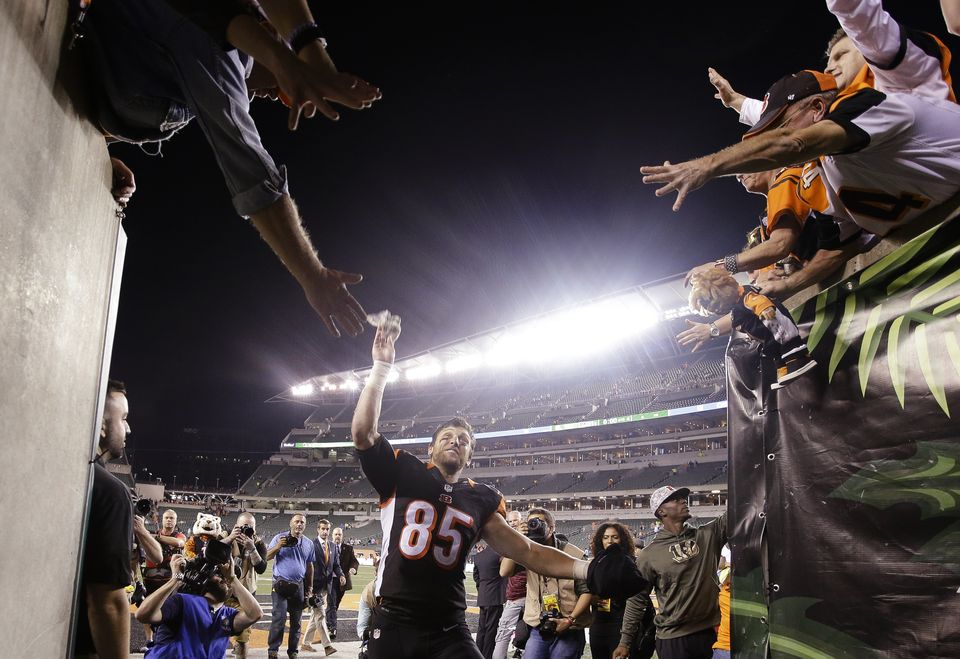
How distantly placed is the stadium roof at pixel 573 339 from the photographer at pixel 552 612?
25588 mm

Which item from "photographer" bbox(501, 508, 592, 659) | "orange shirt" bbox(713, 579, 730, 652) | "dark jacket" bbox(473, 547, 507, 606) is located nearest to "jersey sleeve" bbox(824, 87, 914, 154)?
"orange shirt" bbox(713, 579, 730, 652)

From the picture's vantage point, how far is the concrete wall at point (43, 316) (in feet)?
3.57

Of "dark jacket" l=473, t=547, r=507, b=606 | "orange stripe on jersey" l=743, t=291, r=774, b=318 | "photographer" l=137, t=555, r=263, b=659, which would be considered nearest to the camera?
"orange stripe on jersey" l=743, t=291, r=774, b=318

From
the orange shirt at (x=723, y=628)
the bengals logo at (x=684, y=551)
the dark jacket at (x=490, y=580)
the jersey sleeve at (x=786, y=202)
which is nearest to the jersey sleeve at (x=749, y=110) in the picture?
the jersey sleeve at (x=786, y=202)

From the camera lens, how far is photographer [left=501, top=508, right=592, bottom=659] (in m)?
6.60

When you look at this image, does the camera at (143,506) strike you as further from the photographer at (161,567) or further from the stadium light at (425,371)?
the stadium light at (425,371)

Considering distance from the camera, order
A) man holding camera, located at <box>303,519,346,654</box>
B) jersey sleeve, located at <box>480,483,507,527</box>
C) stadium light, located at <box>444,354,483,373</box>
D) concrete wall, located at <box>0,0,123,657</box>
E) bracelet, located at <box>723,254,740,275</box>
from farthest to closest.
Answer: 1. stadium light, located at <box>444,354,483,373</box>
2. man holding camera, located at <box>303,519,346,654</box>
3. jersey sleeve, located at <box>480,483,507,527</box>
4. bracelet, located at <box>723,254,740,275</box>
5. concrete wall, located at <box>0,0,123,657</box>

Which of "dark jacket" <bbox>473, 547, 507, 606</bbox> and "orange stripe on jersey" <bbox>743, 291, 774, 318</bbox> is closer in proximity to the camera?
"orange stripe on jersey" <bbox>743, 291, 774, 318</bbox>

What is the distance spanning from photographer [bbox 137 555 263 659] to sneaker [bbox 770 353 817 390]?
4.46 meters

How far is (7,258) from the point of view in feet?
3.50

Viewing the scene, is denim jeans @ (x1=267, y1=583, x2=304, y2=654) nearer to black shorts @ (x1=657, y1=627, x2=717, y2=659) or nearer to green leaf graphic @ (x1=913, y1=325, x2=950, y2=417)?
A: black shorts @ (x1=657, y1=627, x2=717, y2=659)

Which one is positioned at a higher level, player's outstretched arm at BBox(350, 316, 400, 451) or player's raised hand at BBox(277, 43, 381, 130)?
player's raised hand at BBox(277, 43, 381, 130)

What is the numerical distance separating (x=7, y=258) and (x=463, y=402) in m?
53.4

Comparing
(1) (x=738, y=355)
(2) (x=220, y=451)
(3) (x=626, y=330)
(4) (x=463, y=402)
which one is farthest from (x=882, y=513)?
(2) (x=220, y=451)
